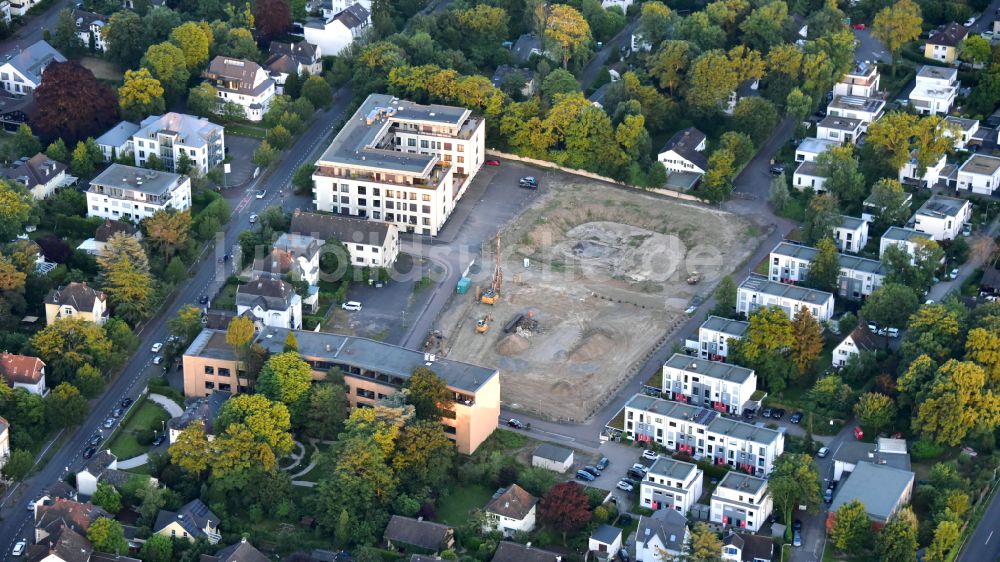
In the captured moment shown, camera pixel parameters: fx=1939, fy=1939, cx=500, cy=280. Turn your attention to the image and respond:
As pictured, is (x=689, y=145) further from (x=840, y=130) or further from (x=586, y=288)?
(x=586, y=288)

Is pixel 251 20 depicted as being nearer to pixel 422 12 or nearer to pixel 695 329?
pixel 422 12

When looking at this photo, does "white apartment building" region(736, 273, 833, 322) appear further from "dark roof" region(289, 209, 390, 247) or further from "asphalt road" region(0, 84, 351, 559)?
"asphalt road" region(0, 84, 351, 559)

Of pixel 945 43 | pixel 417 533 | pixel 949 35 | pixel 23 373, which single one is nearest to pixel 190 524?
pixel 417 533

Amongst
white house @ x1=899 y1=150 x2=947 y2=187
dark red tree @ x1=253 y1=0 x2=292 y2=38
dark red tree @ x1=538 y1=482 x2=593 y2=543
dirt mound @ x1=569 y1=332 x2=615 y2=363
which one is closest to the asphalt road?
dark red tree @ x1=253 y1=0 x2=292 y2=38

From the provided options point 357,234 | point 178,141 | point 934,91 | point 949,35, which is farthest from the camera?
point 949,35

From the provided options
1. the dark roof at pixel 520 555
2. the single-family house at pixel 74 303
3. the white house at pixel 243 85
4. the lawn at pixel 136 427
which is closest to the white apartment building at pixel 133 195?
the single-family house at pixel 74 303

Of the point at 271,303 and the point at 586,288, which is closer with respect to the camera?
the point at 271,303

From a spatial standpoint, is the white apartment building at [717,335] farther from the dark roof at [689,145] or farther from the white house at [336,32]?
the white house at [336,32]

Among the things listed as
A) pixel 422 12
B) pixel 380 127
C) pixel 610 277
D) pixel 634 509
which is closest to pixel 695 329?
pixel 610 277
